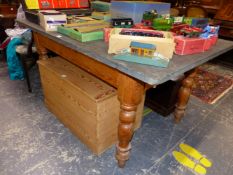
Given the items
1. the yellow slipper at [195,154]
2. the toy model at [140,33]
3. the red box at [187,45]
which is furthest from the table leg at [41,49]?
the yellow slipper at [195,154]

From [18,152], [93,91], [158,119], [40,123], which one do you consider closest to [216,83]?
[158,119]

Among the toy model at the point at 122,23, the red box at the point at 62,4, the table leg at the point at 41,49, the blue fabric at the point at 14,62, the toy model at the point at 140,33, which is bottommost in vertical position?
the blue fabric at the point at 14,62

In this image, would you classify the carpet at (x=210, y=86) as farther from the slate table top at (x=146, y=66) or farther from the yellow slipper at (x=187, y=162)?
the slate table top at (x=146, y=66)

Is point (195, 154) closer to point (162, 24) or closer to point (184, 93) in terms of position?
point (184, 93)

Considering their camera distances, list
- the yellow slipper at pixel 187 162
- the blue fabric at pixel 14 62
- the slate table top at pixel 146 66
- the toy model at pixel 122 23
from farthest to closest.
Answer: the blue fabric at pixel 14 62
the yellow slipper at pixel 187 162
the toy model at pixel 122 23
the slate table top at pixel 146 66

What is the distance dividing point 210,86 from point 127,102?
1780 millimetres

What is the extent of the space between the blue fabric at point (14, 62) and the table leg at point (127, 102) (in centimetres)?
166

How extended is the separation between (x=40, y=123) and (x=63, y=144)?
33 centimetres

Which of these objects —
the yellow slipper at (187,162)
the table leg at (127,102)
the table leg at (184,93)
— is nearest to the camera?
the table leg at (127,102)

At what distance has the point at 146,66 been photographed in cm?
83

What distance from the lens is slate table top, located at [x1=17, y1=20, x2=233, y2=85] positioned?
2.53ft

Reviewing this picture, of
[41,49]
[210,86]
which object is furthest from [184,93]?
[41,49]

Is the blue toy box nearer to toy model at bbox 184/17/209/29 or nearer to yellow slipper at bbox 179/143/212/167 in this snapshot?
toy model at bbox 184/17/209/29

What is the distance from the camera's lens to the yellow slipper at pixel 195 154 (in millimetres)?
1359
